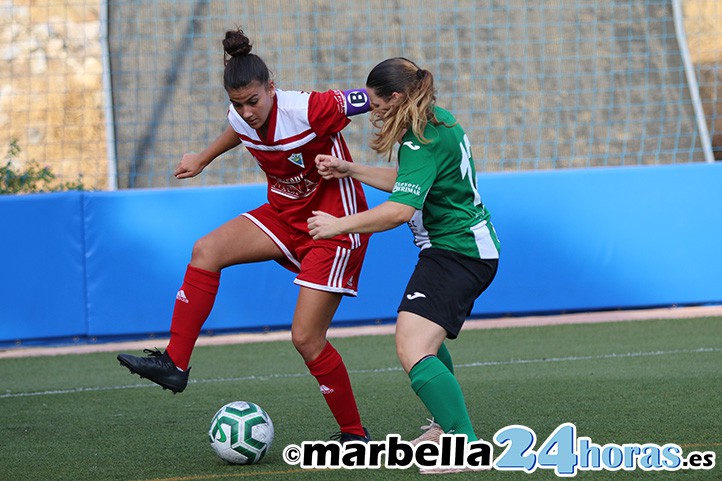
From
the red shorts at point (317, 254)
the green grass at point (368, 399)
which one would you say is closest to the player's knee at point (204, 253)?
the red shorts at point (317, 254)

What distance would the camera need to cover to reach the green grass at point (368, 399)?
15.6 ft

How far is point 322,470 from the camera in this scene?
14.6 ft

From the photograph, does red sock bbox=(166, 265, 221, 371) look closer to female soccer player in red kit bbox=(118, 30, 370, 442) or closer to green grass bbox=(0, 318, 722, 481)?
female soccer player in red kit bbox=(118, 30, 370, 442)

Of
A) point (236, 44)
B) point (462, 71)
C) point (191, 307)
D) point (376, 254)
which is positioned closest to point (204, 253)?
point (191, 307)

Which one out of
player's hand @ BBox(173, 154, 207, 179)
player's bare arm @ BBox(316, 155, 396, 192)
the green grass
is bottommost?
the green grass

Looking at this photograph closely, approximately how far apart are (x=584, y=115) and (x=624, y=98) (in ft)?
1.68

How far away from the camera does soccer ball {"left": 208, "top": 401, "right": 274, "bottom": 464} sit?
4.67 meters

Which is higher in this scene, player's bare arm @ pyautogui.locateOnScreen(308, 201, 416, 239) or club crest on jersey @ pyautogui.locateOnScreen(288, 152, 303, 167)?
club crest on jersey @ pyautogui.locateOnScreen(288, 152, 303, 167)

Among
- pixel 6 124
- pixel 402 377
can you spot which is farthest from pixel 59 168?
pixel 402 377

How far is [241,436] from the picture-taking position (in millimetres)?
4676

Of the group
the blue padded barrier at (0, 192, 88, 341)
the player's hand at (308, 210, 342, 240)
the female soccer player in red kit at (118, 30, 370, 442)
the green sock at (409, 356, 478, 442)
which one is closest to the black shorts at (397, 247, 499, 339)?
the green sock at (409, 356, 478, 442)

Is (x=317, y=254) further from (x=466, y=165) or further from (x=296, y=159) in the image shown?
(x=466, y=165)

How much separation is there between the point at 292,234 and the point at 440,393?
3.81 feet

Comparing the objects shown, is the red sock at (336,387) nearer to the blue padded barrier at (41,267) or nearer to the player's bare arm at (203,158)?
the player's bare arm at (203,158)
